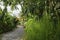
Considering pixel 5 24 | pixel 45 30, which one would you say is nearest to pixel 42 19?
pixel 45 30

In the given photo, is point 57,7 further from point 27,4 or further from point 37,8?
point 27,4

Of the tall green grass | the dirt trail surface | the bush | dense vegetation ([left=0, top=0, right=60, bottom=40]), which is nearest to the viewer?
dense vegetation ([left=0, top=0, right=60, bottom=40])

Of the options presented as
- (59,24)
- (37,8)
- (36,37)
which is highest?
(37,8)

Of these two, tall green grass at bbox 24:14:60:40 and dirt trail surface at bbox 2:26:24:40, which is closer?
tall green grass at bbox 24:14:60:40

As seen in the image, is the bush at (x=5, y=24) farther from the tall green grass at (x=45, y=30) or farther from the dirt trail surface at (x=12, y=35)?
the tall green grass at (x=45, y=30)

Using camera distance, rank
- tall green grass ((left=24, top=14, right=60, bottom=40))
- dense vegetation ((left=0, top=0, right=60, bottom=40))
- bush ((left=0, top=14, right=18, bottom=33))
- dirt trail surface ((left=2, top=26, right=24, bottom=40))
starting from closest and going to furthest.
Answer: dense vegetation ((left=0, top=0, right=60, bottom=40)), tall green grass ((left=24, top=14, right=60, bottom=40)), dirt trail surface ((left=2, top=26, right=24, bottom=40)), bush ((left=0, top=14, right=18, bottom=33))

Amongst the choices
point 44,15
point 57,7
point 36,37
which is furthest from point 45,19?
point 57,7

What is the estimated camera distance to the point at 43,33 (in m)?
6.50

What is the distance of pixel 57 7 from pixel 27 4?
1903 millimetres

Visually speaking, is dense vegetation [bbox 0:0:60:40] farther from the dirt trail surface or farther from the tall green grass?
the dirt trail surface

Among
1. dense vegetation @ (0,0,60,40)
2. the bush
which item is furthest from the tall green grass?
the bush

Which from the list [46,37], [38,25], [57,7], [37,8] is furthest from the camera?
[38,25]

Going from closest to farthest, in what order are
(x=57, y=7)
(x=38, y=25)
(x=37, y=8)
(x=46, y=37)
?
(x=57, y=7) → (x=37, y=8) → (x=46, y=37) → (x=38, y=25)

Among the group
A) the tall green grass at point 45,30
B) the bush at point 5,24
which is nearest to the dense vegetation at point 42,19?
the tall green grass at point 45,30
